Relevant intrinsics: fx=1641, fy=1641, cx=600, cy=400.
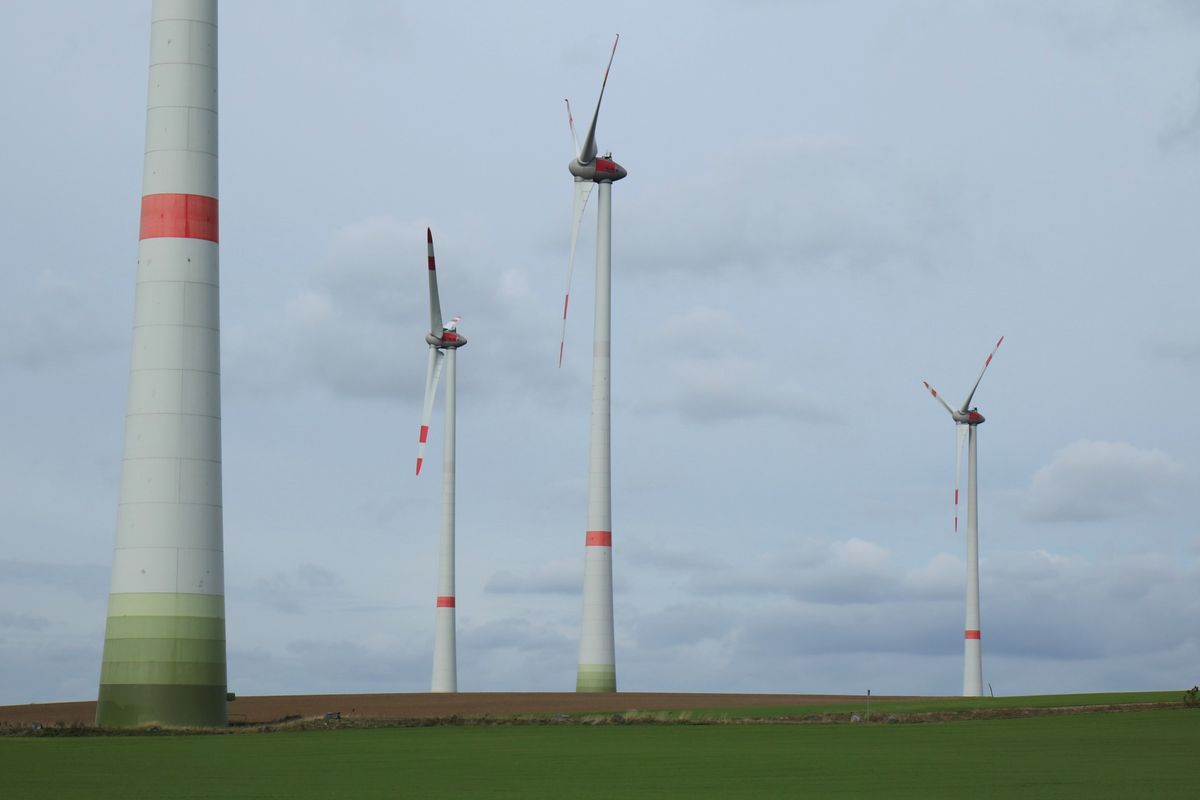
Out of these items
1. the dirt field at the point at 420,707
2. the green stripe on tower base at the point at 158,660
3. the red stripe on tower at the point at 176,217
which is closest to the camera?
the green stripe on tower base at the point at 158,660

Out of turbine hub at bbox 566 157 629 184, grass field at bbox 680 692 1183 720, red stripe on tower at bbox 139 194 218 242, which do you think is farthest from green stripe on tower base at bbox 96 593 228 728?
turbine hub at bbox 566 157 629 184

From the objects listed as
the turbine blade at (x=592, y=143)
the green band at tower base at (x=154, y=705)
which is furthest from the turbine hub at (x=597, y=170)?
the green band at tower base at (x=154, y=705)

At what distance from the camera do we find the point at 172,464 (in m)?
50.4

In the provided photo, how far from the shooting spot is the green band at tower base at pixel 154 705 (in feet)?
165

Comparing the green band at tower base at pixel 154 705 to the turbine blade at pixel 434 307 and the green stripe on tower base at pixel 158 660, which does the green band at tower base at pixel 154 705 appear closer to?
the green stripe on tower base at pixel 158 660

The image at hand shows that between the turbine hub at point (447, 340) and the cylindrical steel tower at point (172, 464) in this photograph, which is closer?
the cylindrical steel tower at point (172, 464)

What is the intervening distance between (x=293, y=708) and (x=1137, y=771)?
50.7 metres

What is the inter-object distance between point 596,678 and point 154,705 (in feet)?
131

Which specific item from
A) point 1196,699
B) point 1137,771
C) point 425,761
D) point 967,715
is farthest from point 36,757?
point 1196,699

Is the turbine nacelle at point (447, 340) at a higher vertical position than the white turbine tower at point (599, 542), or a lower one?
higher

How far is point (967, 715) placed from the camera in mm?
61750

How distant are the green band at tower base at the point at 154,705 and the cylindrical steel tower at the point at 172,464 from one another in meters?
0.03

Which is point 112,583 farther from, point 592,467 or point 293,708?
point 592,467

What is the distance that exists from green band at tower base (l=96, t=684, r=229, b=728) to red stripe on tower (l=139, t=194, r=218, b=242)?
14007 mm
